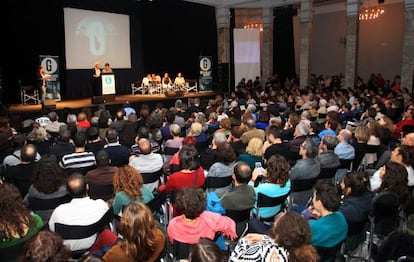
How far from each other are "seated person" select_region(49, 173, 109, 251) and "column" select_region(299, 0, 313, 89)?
51.5ft

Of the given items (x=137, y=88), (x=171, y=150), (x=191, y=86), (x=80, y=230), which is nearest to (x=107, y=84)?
(x=137, y=88)

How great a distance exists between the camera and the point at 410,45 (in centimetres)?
1434

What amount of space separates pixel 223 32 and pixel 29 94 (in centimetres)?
907

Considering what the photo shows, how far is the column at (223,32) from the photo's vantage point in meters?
19.3

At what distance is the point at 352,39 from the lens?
625 inches

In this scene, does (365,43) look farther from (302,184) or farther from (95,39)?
(302,184)

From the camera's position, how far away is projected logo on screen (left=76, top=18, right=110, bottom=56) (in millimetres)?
16480

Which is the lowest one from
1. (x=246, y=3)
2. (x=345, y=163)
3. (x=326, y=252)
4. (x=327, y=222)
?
(x=326, y=252)

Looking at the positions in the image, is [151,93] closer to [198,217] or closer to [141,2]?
Result: [141,2]

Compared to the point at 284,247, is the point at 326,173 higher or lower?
lower

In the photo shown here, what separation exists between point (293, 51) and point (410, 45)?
368 inches

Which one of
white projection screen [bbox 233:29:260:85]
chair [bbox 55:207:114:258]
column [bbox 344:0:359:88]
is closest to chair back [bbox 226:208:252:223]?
chair [bbox 55:207:114:258]

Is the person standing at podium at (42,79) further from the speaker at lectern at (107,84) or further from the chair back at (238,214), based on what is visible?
the chair back at (238,214)

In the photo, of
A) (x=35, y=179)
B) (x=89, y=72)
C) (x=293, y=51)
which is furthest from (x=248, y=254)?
(x=293, y=51)
